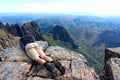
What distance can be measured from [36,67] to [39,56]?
5.54ft

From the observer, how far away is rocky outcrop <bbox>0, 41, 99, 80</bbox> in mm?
20984

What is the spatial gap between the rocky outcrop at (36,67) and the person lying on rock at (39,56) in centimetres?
48

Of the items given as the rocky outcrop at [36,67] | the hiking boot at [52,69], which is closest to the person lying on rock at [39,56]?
the hiking boot at [52,69]

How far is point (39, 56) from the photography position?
24641mm

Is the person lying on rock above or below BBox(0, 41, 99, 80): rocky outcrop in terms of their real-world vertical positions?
above

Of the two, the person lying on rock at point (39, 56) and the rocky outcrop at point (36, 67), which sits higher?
the person lying on rock at point (39, 56)

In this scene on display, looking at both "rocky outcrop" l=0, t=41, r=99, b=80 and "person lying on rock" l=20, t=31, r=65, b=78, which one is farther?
→ "person lying on rock" l=20, t=31, r=65, b=78

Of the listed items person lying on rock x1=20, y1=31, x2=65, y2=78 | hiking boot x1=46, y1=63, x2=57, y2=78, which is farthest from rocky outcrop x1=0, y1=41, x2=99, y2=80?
person lying on rock x1=20, y1=31, x2=65, y2=78

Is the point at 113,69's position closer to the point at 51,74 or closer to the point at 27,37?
the point at 51,74

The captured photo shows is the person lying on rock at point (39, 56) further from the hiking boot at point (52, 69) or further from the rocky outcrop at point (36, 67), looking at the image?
the rocky outcrop at point (36, 67)

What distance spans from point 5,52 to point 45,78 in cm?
868

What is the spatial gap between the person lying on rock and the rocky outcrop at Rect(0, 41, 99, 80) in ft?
1.56

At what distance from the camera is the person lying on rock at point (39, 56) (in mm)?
21575

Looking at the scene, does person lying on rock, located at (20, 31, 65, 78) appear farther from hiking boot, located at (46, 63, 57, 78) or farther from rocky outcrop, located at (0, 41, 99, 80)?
rocky outcrop, located at (0, 41, 99, 80)
